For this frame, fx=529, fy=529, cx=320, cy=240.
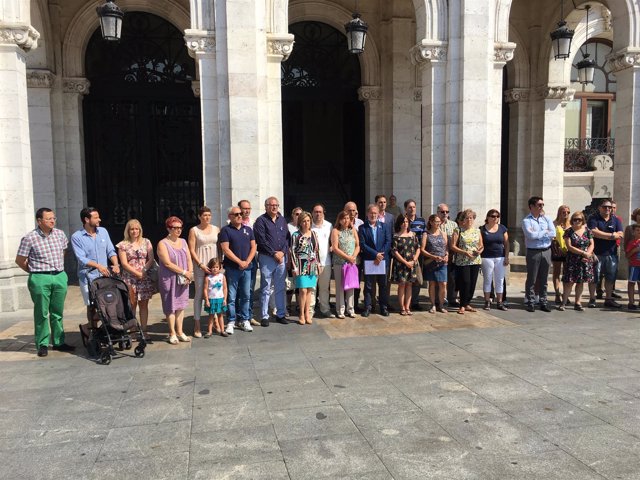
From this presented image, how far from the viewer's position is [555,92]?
13961mm

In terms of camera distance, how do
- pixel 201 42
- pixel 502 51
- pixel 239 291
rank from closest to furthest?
pixel 239 291, pixel 201 42, pixel 502 51

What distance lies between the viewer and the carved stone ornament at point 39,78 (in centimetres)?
1138

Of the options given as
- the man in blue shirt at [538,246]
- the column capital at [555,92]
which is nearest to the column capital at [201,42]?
the man in blue shirt at [538,246]

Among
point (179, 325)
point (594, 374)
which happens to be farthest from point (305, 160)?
point (594, 374)

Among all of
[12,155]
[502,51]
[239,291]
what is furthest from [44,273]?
[502,51]

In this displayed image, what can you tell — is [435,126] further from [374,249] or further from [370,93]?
[370,93]

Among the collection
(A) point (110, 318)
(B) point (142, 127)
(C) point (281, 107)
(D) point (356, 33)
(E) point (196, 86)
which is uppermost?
(D) point (356, 33)

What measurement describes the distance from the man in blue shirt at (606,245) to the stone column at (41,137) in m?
10.8

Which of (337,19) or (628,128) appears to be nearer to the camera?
(628,128)

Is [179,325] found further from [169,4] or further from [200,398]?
[169,4]

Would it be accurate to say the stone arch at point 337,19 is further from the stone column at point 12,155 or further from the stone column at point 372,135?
the stone column at point 12,155

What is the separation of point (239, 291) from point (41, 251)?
8.38 ft

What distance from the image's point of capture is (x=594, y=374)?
5422mm

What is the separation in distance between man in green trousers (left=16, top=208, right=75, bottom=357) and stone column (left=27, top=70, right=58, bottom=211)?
5.74 meters
